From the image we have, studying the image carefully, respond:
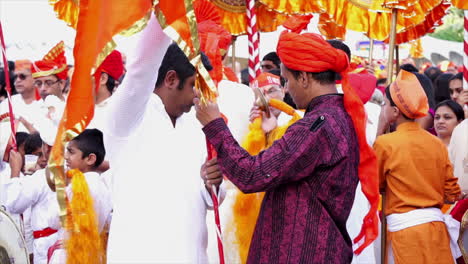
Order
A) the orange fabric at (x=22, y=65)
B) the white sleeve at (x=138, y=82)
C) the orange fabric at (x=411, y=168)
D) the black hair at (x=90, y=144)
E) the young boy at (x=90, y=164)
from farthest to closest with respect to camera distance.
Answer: the orange fabric at (x=22, y=65), the orange fabric at (x=411, y=168), the black hair at (x=90, y=144), the young boy at (x=90, y=164), the white sleeve at (x=138, y=82)

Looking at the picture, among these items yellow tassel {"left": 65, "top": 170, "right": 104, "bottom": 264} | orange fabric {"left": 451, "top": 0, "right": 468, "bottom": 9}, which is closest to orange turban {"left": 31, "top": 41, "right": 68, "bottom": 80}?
yellow tassel {"left": 65, "top": 170, "right": 104, "bottom": 264}

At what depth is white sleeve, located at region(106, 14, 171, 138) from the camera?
8.75 ft

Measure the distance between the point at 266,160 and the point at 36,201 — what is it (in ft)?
9.17

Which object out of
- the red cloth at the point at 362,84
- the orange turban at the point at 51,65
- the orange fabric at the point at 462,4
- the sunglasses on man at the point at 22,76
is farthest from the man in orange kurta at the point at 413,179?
the sunglasses on man at the point at 22,76

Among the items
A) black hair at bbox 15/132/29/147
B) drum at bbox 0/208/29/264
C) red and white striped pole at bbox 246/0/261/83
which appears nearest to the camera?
drum at bbox 0/208/29/264

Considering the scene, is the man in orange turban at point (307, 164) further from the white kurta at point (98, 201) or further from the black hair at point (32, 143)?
the black hair at point (32, 143)

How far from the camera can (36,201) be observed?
17.0ft

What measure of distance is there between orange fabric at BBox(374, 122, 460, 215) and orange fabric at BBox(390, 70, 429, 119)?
134 millimetres

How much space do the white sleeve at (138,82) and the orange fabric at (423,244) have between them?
2648 millimetres

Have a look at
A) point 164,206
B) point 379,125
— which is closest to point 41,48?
point 379,125

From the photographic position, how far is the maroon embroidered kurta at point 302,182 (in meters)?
2.88

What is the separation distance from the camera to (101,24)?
232cm

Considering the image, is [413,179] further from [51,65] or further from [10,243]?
[51,65]

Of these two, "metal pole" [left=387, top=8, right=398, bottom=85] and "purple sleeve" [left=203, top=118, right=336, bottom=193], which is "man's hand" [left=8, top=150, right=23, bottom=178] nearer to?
"purple sleeve" [left=203, top=118, right=336, bottom=193]
